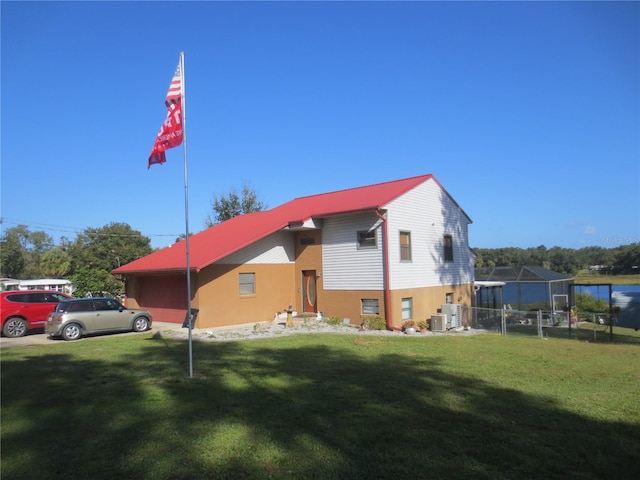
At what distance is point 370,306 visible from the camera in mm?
20078

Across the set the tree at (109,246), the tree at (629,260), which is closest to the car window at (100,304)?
the tree at (109,246)

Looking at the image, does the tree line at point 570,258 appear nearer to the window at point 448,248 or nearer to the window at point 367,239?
the window at point 448,248

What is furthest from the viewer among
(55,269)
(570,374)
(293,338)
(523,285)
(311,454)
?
(55,269)

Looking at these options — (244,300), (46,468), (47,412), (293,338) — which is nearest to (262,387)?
(47,412)

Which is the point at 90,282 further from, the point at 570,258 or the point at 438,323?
the point at 570,258

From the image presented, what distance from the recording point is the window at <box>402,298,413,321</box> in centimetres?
2055

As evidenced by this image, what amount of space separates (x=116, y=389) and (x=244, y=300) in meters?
12.4

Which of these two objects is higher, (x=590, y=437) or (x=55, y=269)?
(x=55, y=269)

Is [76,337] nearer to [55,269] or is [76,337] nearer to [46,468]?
[46,468]

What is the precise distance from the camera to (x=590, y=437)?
5.55m

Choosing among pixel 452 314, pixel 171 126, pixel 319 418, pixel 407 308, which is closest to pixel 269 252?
pixel 407 308

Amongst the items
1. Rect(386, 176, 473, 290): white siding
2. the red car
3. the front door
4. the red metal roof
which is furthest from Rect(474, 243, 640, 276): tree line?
the red car

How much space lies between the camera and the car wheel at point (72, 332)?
15865 millimetres

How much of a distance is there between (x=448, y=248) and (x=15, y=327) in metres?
20.0
